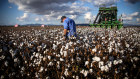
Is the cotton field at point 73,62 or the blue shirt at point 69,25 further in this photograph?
the blue shirt at point 69,25

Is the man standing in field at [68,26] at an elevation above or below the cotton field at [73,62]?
above

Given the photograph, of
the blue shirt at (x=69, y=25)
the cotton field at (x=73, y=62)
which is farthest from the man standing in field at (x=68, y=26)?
the cotton field at (x=73, y=62)

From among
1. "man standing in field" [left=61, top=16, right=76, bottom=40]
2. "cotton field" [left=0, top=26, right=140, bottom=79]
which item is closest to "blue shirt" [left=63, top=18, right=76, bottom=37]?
"man standing in field" [left=61, top=16, right=76, bottom=40]

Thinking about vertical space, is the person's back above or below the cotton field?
above

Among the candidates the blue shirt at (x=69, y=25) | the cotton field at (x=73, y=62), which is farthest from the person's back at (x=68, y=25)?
the cotton field at (x=73, y=62)

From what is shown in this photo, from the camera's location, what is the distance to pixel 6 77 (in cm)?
266

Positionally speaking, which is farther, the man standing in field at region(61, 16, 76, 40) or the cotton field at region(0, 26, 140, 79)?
the man standing in field at region(61, 16, 76, 40)

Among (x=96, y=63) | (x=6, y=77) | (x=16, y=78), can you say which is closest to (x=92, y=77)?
(x=96, y=63)

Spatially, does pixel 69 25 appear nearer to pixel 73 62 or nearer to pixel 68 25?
pixel 68 25

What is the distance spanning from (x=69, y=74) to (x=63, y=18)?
4328 mm

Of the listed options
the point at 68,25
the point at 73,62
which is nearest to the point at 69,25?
the point at 68,25

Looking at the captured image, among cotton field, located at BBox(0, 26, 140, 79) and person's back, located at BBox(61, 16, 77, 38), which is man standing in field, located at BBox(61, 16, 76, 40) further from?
cotton field, located at BBox(0, 26, 140, 79)

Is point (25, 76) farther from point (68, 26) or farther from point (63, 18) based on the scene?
point (63, 18)

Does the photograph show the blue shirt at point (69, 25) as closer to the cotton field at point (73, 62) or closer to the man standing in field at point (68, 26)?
the man standing in field at point (68, 26)
